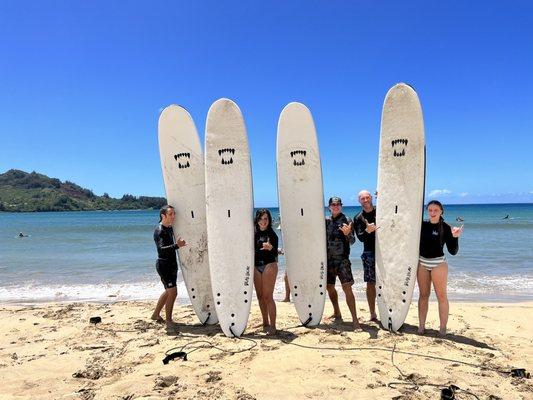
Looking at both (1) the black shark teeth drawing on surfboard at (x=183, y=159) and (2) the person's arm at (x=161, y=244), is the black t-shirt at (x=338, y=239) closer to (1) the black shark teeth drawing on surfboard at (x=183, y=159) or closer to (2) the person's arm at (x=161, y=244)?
(2) the person's arm at (x=161, y=244)

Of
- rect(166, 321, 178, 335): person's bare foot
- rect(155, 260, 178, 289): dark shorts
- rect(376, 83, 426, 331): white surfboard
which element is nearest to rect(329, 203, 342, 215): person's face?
rect(376, 83, 426, 331): white surfboard

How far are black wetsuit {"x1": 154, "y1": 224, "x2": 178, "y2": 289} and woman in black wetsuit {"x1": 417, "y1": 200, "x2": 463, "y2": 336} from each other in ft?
9.19

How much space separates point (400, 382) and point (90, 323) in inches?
158

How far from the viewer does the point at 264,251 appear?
4375 mm

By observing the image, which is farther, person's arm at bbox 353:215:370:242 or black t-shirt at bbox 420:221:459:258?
person's arm at bbox 353:215:370:242

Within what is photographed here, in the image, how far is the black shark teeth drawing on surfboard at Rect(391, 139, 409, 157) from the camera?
468 centimetres

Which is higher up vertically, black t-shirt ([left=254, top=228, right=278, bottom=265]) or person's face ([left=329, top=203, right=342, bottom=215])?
Answer: person's face ([left=329, top=203, right=342, bottom=215])

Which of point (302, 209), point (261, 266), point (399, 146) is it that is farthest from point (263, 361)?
point (399, 146)

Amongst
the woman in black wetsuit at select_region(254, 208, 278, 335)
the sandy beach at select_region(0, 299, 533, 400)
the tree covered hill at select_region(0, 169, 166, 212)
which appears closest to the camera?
the sandy beach at select_region(0, 299, 533, 400)

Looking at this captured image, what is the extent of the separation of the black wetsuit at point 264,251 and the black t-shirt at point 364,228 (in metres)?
1.01

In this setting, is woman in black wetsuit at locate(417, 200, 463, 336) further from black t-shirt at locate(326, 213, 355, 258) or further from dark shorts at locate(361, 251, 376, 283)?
black t-shirt at locate(326, 213, 355, 258)

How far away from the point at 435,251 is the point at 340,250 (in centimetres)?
102

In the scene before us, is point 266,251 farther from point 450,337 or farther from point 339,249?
point 450,337

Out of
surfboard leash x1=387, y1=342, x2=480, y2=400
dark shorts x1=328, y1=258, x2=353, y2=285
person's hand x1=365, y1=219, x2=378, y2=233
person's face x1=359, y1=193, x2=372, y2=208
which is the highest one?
person's face x1=359, y1=193, x2=372, y2=208
